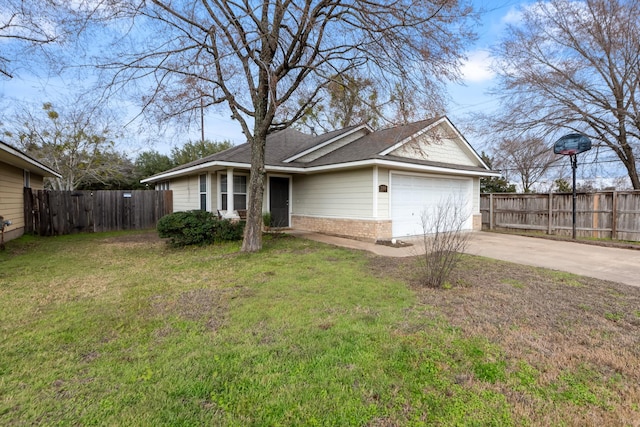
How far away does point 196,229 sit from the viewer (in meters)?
8.79

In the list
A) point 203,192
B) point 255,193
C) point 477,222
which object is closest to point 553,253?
point 477,222

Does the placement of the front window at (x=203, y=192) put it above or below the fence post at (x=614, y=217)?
above

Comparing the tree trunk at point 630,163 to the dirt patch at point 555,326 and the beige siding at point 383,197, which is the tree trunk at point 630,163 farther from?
Result: the dirt patch at point 555,326

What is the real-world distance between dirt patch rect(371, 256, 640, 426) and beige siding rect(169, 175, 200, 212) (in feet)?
33.3

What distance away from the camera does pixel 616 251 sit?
8531 millimetres

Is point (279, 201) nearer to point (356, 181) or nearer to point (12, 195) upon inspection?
point (356, 181)

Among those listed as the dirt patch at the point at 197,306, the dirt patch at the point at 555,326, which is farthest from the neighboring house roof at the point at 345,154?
the dirt patch at the point at 197,306

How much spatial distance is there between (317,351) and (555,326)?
2.71 meters

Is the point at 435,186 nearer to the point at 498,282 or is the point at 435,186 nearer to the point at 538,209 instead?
the point at 538,209

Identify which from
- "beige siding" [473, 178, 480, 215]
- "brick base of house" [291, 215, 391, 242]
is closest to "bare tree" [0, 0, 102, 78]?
"brick base of house" [291, 215, 391, 242]

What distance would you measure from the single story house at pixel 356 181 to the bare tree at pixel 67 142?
10.7 meters

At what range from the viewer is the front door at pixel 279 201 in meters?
12.7

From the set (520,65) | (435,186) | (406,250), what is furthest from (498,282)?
(520,65)

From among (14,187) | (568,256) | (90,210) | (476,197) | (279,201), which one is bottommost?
(568,256)
